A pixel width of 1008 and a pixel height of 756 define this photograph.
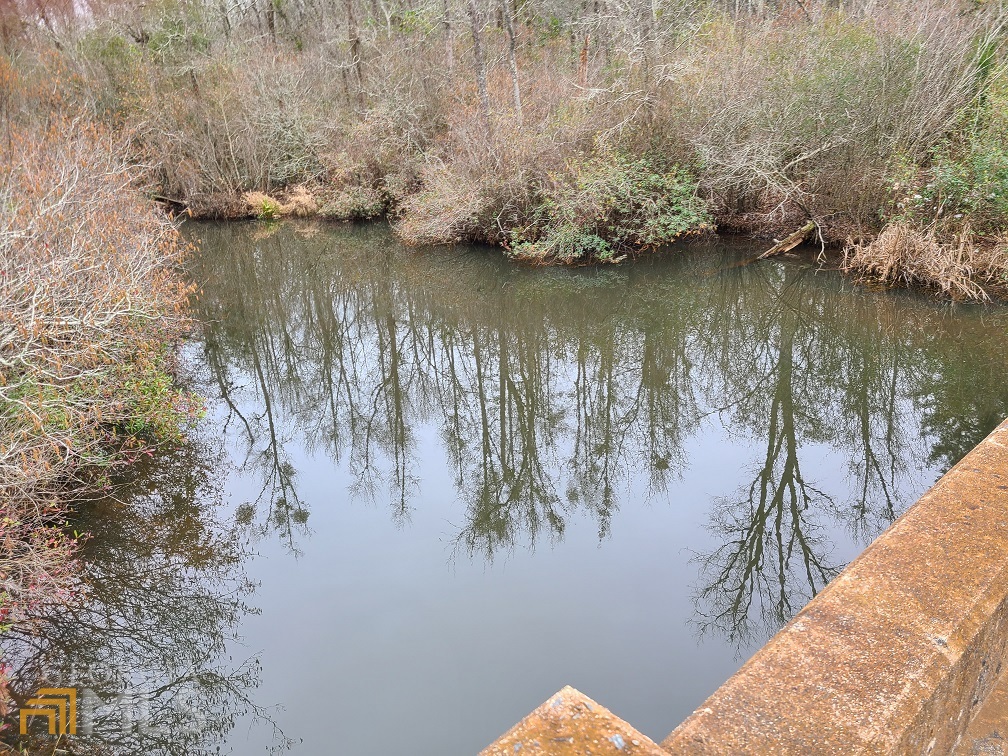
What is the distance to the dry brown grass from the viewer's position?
10.9 meters

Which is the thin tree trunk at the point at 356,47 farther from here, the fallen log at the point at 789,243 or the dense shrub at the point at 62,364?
the dense shrub at the point at 62,364

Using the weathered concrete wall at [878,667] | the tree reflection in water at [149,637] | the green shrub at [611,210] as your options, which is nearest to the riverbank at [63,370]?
the tree reflection in water at [149,637]

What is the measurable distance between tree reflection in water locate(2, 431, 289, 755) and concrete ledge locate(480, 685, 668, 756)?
345 cm

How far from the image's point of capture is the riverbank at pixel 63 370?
532 centimetres

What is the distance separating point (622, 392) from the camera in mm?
9164

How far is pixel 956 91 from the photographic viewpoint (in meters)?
12.0

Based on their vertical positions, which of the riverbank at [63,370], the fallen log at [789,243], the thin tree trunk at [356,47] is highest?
the thin tree trunk at [356,47]

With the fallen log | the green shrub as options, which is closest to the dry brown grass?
the fallen log

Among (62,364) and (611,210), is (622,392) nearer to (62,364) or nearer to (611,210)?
(62,364)

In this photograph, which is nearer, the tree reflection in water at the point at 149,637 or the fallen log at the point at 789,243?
the tree reflection in water at the point at 149,637

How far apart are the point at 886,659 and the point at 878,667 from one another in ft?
0.14

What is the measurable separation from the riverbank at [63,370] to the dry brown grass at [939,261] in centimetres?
1057

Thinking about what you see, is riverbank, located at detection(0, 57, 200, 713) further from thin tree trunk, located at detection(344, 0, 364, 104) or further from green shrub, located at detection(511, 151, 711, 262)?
thin tree trunk, located at detection(344, 0, 364, 104)

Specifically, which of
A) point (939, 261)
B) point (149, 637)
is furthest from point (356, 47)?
point (149, 637)
